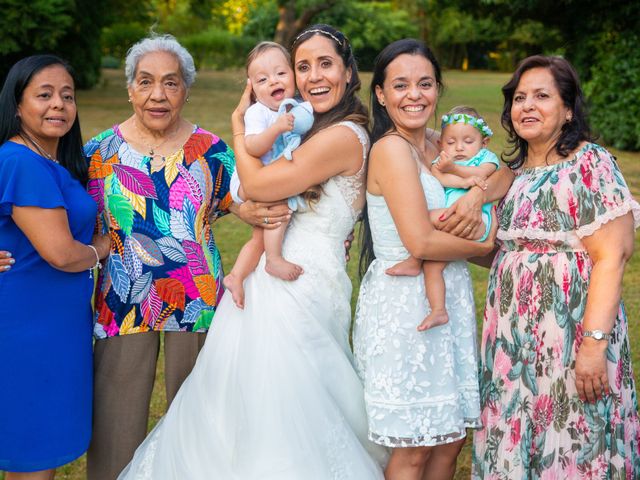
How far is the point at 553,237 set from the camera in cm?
313

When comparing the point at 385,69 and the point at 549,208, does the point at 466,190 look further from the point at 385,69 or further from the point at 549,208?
the point at 385,69

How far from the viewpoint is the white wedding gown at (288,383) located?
3.20 meters

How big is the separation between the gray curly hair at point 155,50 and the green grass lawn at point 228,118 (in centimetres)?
41

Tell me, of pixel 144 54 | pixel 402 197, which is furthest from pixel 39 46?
pixel 402 197

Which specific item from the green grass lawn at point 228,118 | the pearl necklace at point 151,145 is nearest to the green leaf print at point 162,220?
the pearl necklace at point 151,145

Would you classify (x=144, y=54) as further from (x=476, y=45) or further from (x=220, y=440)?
(x=476, y=45)

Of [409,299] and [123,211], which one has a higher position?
[123,211]

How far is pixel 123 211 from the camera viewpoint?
3566mm

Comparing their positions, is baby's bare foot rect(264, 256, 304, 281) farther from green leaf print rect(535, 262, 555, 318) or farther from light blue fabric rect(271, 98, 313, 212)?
green leaf print rect(535, 262, 555, 318)

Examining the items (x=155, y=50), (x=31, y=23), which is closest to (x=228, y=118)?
(x=31, y=23)

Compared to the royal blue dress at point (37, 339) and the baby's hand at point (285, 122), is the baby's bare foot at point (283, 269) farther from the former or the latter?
the royal blue dress at point (37, 339)

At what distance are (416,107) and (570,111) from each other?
65 cm

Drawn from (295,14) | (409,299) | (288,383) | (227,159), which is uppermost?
(295,14)

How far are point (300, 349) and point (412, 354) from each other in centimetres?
49
